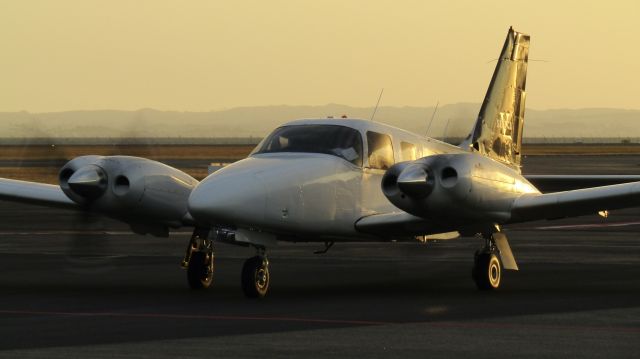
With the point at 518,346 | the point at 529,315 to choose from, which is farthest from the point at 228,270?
the point at 518,346

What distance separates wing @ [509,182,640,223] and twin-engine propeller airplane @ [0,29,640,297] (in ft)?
0.06

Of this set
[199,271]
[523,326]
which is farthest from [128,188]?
[523,326]

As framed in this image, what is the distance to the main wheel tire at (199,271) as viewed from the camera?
2000 cm

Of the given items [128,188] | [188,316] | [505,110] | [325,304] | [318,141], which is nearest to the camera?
[188,316]

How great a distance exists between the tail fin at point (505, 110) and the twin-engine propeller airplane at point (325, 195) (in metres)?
2.28

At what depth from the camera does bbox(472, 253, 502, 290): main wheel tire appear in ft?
65.4

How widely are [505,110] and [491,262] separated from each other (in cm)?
556

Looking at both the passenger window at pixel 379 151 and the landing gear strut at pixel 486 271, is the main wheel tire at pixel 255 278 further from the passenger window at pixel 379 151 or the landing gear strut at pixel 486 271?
the landing gear strut at pixel 486 271

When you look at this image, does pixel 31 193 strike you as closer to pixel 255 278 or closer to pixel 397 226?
pixel 255 278

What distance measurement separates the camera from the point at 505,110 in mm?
24812

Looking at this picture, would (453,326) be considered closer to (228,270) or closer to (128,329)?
(128,329)

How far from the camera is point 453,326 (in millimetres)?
14594

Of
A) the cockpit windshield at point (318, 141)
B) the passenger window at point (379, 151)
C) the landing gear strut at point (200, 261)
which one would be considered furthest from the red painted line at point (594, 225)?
the landing gear strut at point (200, 261)

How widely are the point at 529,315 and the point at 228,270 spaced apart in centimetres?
917
